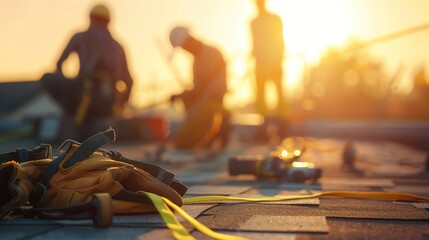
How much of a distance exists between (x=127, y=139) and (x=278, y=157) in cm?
874

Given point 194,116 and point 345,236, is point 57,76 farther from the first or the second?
point 345,236

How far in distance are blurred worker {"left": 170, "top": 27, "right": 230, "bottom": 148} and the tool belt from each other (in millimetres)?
6145

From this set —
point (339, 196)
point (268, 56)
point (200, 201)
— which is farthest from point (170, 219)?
point (268, 56)

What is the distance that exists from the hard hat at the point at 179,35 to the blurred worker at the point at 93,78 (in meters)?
1.39

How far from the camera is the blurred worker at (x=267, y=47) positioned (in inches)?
404

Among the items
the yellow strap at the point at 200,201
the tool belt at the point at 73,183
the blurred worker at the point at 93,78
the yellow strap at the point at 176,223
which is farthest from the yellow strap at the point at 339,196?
the blurred worker at the point at 93,78

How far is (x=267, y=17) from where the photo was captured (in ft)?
33.7

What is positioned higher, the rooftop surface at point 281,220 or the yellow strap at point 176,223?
the yellow strap at point 176,223

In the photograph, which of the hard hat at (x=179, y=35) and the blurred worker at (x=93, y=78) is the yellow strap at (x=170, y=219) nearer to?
the blurred worker at (x=93, y=78)

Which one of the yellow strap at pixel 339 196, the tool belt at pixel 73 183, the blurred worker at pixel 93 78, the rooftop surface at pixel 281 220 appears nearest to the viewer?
the rooftop surface at pixel 281 220

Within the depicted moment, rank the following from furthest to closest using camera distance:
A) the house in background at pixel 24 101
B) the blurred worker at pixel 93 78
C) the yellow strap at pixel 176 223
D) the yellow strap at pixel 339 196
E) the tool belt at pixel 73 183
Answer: the house in background at pixel 24 101 < the blurred worker at pixel 93 78 < the yellow strap at pixel 339 196 < the tool belt at pixel 73 183 < the yellow strap at pixel 176 223

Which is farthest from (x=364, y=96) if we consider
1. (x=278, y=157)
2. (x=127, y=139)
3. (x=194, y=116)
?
(x=278, y=157)

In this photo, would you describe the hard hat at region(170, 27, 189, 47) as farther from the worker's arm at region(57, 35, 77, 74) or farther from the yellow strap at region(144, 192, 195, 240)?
the yellow strap at region(144, 192, 195, 240)

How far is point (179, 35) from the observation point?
9250 mm
